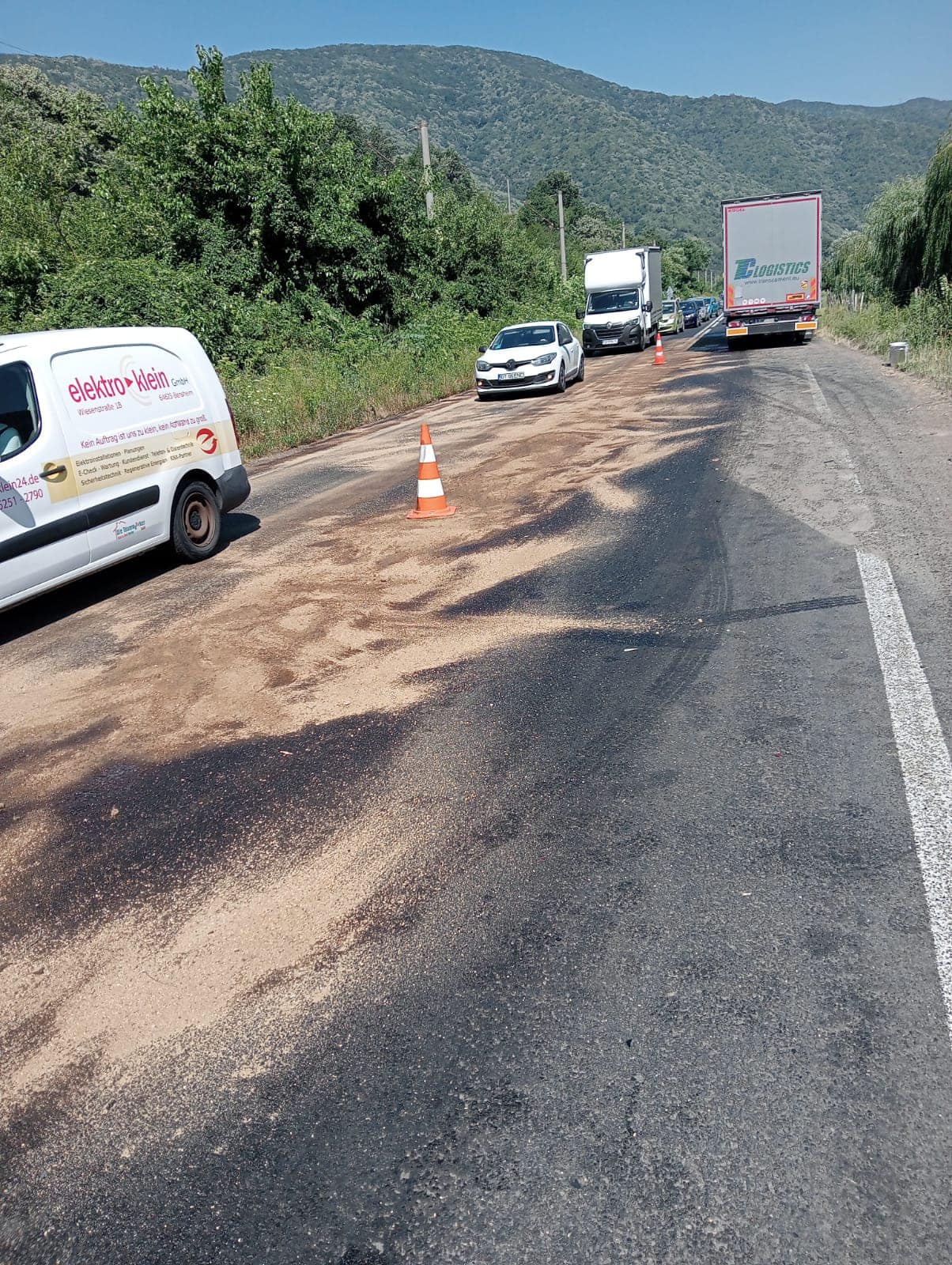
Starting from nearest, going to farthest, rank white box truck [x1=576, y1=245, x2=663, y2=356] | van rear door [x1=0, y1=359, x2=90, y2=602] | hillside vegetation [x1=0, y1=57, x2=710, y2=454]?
van rear door [x1=0, y1=359, x2=90, y2=602]
hillside vegetation [x1=0, y1=57, x2=710, y2=454]
white box truck [x1=576, y1=245, x2=663, y2=356]

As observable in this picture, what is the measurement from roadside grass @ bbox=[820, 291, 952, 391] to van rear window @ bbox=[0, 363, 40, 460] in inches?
528

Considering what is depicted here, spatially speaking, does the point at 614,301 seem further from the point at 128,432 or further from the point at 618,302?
the point at 128,432

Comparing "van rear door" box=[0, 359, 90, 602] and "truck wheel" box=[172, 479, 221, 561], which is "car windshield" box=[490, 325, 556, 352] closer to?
"truck wheel" box=[172, 479, 221, 561]

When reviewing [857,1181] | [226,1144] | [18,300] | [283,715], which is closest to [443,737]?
[283,715]

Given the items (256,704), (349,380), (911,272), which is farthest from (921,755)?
(911,272)

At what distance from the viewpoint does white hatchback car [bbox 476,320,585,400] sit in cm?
2081

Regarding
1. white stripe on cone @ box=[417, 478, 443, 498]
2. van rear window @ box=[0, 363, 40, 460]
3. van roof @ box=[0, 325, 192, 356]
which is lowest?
white stripe on cone @ box=[417, 478, 443, 498]

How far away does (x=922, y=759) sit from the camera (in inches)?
162

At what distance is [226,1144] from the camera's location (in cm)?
257

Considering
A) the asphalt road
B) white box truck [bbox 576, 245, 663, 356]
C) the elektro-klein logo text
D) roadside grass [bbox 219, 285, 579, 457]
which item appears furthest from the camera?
white box truck [bbox 576, 245, 663, 356]

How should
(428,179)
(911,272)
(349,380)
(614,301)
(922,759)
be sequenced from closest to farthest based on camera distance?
(922,759) < (349,380) < (911,272) < (428,179) < (614,301)

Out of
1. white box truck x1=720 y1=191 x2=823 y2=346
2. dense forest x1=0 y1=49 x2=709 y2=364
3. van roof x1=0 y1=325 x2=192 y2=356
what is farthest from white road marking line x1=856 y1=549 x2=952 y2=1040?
white box truck x1=720 y1=191 x2=823 y2=346

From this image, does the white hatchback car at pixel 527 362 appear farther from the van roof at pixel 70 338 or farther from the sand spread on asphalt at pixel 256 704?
the van roof at pixel 70 338

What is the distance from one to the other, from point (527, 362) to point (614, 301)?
15.0 metres
